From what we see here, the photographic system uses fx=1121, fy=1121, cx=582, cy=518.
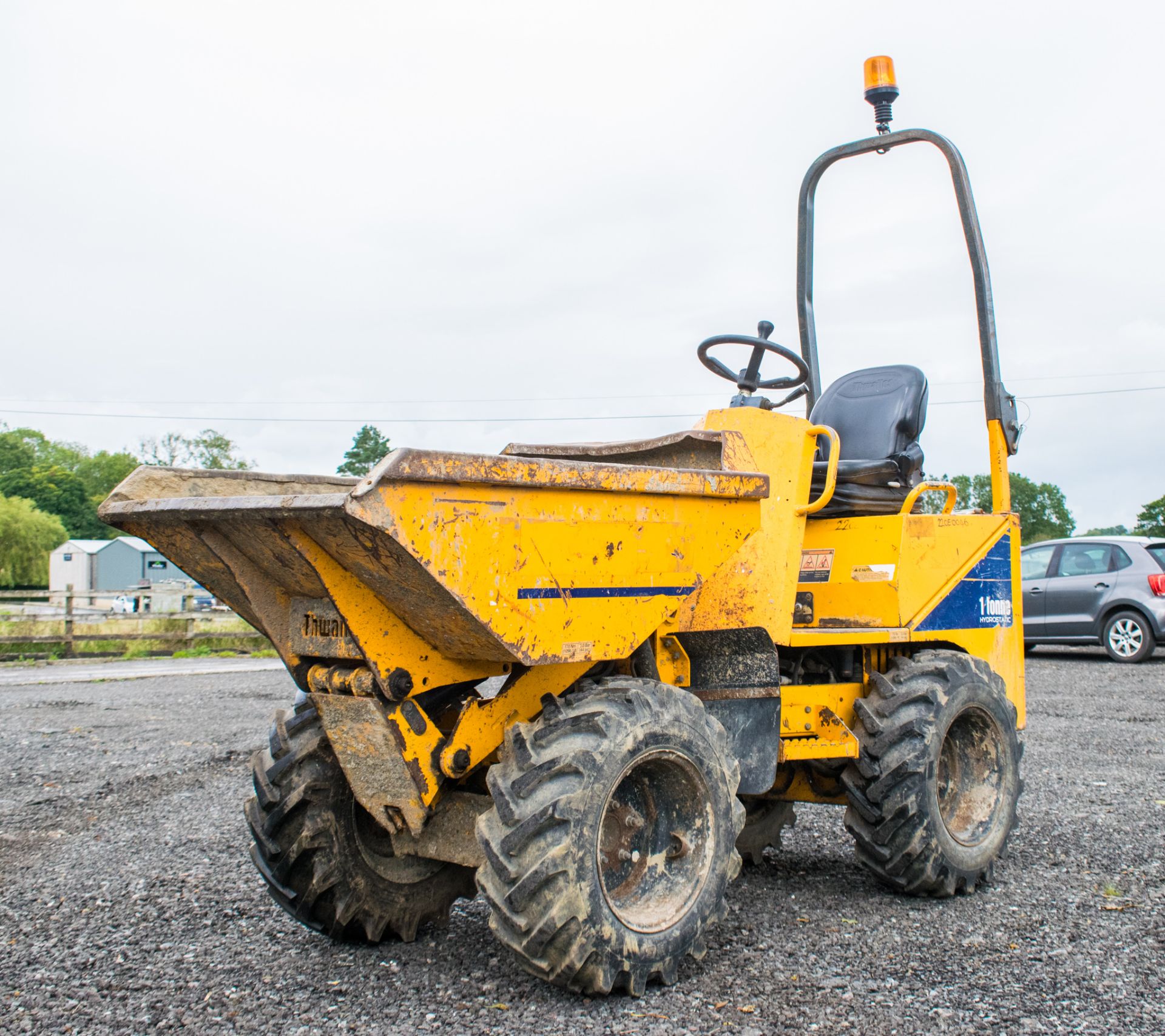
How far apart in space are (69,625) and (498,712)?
1788cm

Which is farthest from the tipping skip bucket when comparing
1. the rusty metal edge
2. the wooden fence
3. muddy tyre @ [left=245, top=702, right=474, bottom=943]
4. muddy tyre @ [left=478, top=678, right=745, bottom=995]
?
the wooden fence

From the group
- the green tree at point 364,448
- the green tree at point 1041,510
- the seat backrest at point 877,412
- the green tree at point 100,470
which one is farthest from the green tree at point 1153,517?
the green tree at point 100,470

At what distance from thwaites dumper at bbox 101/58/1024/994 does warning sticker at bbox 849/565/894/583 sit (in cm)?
2

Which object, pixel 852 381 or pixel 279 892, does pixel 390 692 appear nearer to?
pixel 279 892

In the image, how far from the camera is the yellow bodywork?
9.87 feet

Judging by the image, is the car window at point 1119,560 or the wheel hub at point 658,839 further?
the car window at point 1119,560

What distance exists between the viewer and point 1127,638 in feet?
44.3

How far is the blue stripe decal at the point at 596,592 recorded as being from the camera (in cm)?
321

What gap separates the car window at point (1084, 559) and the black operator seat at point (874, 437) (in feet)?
30.3

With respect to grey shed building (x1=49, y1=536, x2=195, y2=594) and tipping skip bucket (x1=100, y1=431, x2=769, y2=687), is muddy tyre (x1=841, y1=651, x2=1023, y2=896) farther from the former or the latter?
grey shed building (x1=49, y1=536, x2=195, y2=594)

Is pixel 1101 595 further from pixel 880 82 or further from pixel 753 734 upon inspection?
pixel 753 734

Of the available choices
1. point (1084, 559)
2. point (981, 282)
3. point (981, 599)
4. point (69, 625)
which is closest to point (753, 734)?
point (981, 599)

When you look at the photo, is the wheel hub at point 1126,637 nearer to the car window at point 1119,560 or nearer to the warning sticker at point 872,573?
the car window at point 1119,560

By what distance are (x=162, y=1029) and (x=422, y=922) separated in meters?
1.10
